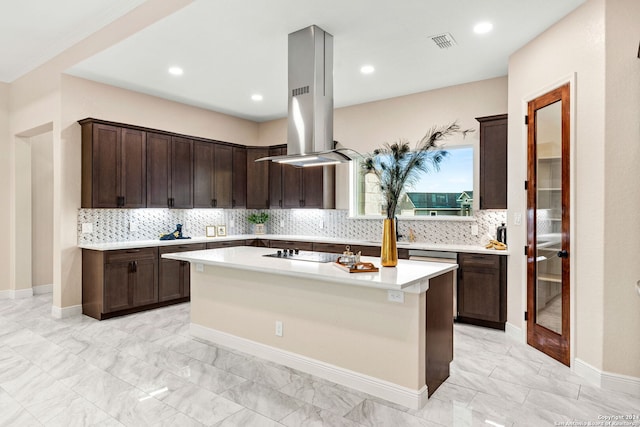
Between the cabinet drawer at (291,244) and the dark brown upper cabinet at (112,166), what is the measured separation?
2126 millimetres

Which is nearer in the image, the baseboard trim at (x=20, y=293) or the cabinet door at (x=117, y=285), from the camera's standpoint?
the cabinet door at (x=117, y=285)

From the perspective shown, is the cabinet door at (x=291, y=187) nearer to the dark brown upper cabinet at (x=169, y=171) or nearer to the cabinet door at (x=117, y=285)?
the dark brown upper cabinet at (x=169, y=171)

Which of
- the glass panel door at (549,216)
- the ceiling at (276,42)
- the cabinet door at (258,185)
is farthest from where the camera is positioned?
the cabinet door at (258,185)

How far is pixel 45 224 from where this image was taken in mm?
6227

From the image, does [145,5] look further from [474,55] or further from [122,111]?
[474,55]

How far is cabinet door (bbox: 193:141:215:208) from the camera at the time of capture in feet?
19.5

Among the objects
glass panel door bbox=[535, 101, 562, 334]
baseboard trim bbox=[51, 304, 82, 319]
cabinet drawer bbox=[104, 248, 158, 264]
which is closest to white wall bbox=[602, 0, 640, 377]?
glass panel door bbox=[535, 101, 562, 334]

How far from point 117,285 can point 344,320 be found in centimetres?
322

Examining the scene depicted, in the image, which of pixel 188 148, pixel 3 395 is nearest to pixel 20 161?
pixel 188 148

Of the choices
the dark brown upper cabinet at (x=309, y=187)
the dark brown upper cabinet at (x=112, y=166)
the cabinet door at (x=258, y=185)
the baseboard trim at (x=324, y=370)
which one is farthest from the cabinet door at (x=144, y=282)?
the dark brown upper cabinet at (x=309, y=187)

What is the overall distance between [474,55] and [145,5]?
10.9 ft

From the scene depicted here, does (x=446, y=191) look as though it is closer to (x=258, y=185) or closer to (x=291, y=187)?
(x=291, y=187)

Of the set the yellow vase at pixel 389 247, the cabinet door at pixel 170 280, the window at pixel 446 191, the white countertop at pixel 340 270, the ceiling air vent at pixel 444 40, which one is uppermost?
the ceiling air vent at pixel 444 40

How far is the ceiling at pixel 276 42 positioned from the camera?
3178 millimetres
